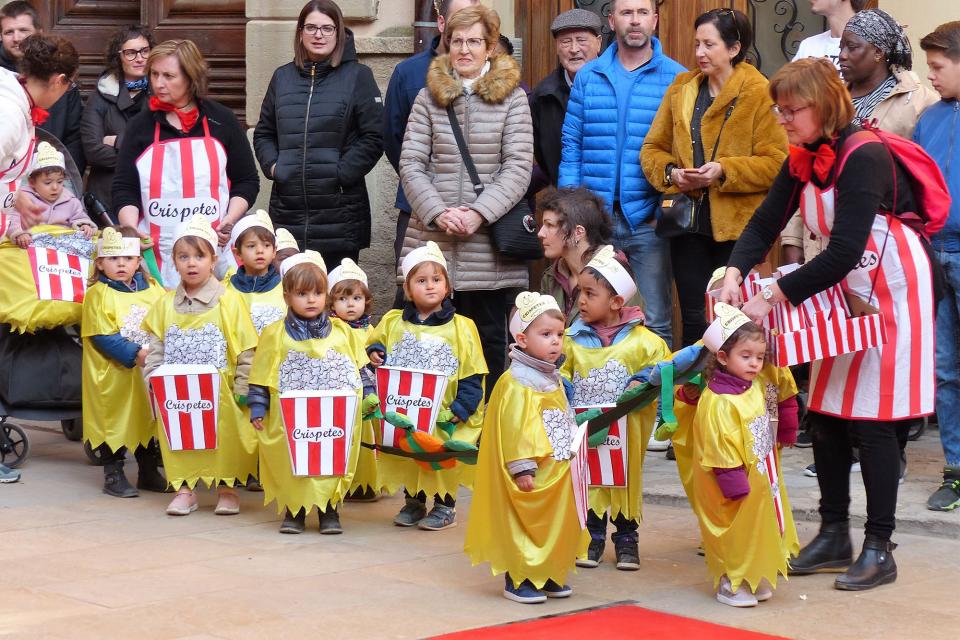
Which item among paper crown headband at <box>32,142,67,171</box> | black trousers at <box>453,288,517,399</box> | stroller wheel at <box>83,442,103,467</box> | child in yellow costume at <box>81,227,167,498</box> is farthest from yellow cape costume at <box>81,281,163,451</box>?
black trousers at <box>453,288,517,399</box>

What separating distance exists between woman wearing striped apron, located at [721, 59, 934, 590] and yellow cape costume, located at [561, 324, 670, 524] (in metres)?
0.48

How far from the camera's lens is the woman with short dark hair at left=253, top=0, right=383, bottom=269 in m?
8.58

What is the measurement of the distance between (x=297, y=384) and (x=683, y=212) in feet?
7.26

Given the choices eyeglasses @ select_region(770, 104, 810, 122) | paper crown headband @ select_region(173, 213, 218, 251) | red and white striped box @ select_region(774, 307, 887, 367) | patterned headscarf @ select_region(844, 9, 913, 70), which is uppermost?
patterned headscarf @ select_region(844, 9, 913, 70)

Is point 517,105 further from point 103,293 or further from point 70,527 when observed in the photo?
point 70,527

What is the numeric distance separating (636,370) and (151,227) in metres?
3.30

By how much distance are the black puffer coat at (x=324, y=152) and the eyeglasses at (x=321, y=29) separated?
Result: 7.1 inches

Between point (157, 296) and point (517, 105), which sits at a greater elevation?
point (517, 105)

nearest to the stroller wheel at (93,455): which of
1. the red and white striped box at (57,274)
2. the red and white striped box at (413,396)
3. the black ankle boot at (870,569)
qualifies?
the red and white striped box at (57,274)

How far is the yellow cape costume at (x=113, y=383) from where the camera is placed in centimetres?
768

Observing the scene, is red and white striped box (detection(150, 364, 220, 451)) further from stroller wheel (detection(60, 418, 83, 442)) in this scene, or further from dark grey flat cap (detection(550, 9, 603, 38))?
dark grey flat cap (detection(550, 9, 603, 38))

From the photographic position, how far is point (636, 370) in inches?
241

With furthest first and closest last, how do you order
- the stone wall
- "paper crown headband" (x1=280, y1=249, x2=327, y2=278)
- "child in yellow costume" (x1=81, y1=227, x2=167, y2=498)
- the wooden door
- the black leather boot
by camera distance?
the wooden door, the stone wall, the black leather boot, "child in yellow costume" (x1=81, y1=227, x2=167, y2=498), "paper crown headband" (x1=280, y1=249, x2=327, y2=278)

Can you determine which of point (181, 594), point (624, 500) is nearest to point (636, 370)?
point (624, 500)
